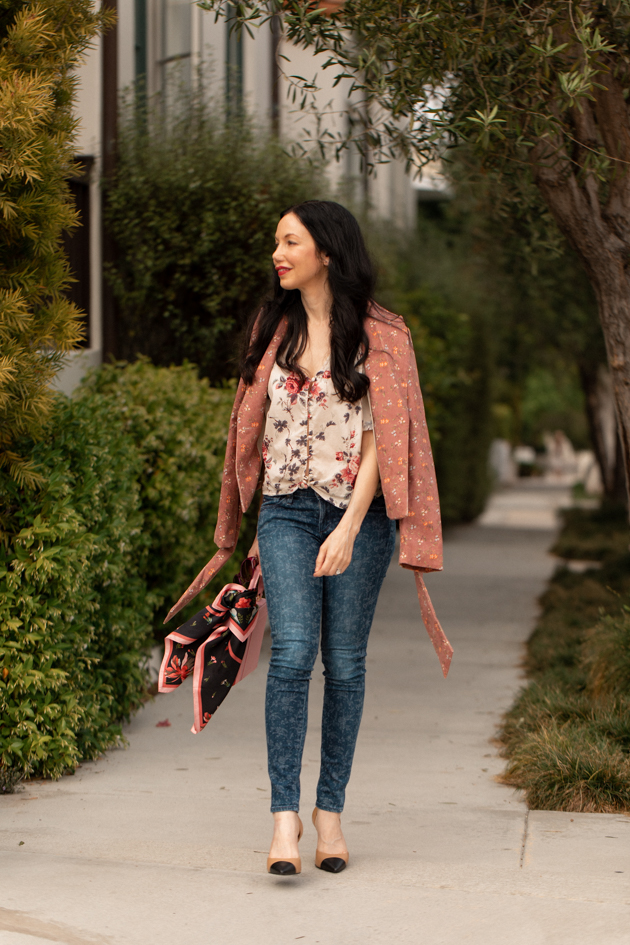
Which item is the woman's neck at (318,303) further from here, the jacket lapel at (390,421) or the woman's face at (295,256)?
the jacket lapel at (390,421)

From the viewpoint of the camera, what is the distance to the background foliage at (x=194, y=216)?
7176 mm

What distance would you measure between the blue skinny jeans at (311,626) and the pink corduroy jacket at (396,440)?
0.37 ft

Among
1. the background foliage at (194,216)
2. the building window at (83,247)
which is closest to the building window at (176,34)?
the background foliage at (194,216)

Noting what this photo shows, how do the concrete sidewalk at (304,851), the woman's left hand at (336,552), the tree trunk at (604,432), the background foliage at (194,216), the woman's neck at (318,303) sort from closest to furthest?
1. the concrete sidewalk at (304,851)
2. the woman's left hand at (336,552)
3. the woman's neck at (318,303)
4. the background foliage at (194,216)
5. the tree trunk at (604,432)

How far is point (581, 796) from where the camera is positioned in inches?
159

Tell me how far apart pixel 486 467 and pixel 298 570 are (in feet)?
52.5

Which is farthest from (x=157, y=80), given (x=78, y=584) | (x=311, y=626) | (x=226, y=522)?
(x=311, y=626)

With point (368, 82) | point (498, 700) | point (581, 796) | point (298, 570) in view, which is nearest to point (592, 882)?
point (581, 796)

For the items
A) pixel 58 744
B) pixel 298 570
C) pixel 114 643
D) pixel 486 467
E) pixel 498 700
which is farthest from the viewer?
pixel 486 467

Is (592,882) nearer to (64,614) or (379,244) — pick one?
(64,614)

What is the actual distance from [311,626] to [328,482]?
0.42 meters

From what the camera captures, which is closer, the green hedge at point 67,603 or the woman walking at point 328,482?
the woman walking at point 328,482

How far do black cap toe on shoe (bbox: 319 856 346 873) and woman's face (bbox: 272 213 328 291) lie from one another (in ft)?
5.60

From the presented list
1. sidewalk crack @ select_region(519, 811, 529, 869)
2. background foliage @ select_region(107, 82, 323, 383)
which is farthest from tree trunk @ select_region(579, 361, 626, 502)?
sidewalk crack @ select_region(519, 811, 529, 869)
